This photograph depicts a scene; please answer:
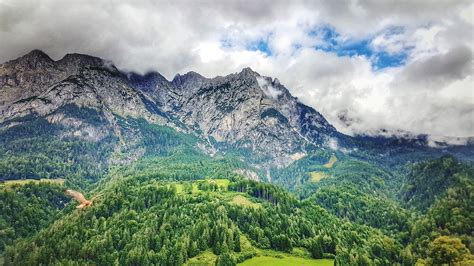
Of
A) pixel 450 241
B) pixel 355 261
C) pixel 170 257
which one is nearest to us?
pixel 450 241

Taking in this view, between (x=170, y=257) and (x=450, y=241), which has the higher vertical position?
(x=450, y=241)

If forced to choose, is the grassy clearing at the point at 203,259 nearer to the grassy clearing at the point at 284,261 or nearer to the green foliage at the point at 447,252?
the grassy clearing at the point at 284,261

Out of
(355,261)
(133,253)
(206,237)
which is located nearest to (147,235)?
(133,253)

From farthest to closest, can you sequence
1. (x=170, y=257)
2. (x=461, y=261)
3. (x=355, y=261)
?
(x=355, y=261)
(x=170, y=257)
(x=461, y=261)

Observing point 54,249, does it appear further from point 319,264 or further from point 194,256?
point 319,264

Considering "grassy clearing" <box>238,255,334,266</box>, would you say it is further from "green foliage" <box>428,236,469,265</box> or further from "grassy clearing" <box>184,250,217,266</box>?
"green foliage" <box>428,236,469,265</box>

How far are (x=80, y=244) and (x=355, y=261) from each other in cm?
14043

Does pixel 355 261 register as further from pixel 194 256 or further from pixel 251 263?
pixel 194 256

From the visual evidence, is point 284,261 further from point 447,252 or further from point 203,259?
point 447,252

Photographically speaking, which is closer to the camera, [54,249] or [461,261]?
[461,261]

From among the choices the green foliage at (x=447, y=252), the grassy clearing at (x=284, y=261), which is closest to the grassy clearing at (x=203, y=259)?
the grassy clearing at (x=284, y=261)

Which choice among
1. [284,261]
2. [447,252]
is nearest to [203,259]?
[284,261]

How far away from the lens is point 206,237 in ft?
617

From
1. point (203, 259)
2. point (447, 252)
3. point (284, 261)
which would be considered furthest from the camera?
point (284, 261)
